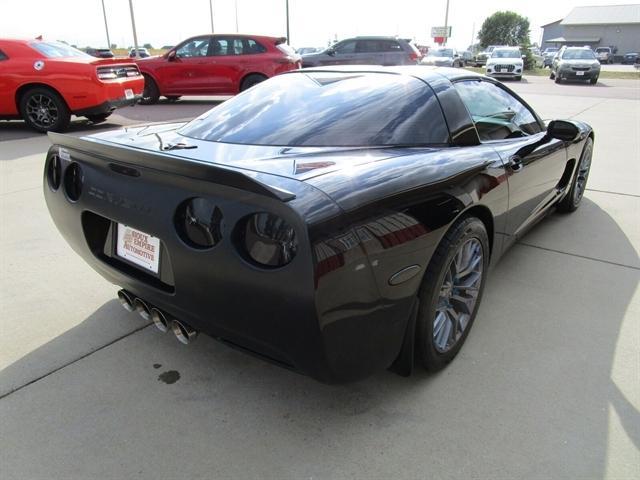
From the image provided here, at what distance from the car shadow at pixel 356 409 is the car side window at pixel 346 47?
15.0m

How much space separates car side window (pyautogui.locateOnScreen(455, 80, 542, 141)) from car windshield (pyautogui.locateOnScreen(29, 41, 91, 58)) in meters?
7.43

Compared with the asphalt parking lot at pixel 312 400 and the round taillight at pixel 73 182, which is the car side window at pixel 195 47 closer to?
the asphalt parking lot at pixel 312 400

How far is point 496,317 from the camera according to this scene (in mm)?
2828

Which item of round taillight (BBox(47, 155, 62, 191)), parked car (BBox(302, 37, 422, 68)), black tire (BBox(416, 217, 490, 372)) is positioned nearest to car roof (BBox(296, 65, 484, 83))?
black tire (BBox(416, 217, 490, 372))

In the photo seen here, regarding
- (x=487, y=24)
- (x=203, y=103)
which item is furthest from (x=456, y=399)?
(x=487, y=24)

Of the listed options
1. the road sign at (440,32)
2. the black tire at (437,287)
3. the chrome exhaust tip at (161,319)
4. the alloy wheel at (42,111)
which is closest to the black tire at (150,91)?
the alloy wheel at (42,111)

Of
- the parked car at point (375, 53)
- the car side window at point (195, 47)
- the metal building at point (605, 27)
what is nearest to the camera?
the car side window at point (195, 47)

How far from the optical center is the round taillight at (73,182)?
2318 mm

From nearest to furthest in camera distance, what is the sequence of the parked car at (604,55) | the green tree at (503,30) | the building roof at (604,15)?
the parked car at (604,55) < the green tree at (503,30) < the building roof at (604,15)

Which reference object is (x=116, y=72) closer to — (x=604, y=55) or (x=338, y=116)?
(x=338, y=116)

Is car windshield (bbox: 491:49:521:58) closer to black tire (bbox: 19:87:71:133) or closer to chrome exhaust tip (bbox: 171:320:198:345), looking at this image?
black tire (bbox: 19:87:71:133)

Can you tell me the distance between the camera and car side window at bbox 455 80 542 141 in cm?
282

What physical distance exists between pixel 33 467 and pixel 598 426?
2.18m

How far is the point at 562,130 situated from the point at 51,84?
762cm
